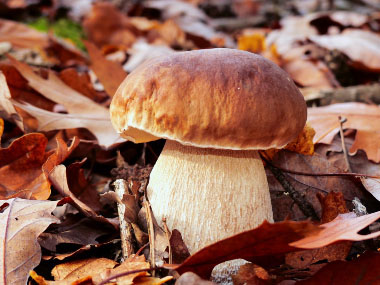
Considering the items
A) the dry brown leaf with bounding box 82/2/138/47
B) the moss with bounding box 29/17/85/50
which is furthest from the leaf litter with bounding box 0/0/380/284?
the dry brown leaf with bounding box 82/2/138/47

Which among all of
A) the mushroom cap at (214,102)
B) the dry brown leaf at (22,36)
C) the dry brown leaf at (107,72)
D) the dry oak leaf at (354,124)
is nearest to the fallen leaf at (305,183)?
the dry oak leaf at (354,124)

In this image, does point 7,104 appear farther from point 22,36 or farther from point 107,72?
point 22,36

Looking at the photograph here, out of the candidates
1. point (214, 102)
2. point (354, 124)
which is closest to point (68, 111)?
point (214, 102)

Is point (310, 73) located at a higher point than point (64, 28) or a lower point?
higher

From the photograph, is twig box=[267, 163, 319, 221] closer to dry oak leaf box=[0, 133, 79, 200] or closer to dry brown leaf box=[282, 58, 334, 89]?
dry oak leaf box=[0, 133, 79, 200]

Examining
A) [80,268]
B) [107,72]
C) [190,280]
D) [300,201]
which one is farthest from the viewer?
[107,72]

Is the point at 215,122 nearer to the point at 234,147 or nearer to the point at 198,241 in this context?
the point at 234,147
